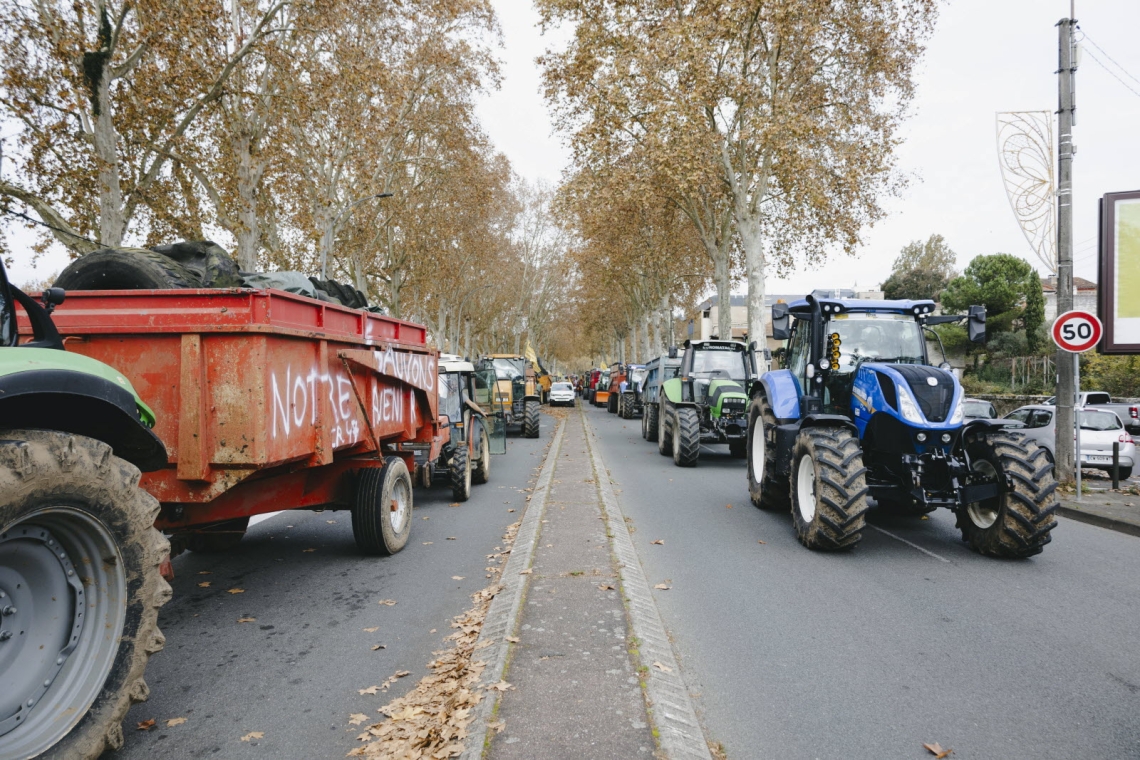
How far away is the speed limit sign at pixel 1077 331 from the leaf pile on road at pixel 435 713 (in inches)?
370

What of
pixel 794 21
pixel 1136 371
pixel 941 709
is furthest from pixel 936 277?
pixel 941 709

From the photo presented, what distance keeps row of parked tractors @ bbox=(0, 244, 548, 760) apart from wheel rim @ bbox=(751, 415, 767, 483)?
4366 mm

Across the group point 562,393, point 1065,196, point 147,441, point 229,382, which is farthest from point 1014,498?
point 562,393

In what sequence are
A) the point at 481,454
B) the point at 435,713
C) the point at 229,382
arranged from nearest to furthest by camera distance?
the point at 435,713, the point at 229,382, the point at 481,454

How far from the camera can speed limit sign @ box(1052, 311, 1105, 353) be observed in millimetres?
9859

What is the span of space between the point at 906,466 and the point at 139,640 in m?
6.26

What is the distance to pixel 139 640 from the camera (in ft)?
9.88

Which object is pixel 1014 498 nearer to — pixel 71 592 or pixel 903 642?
pixel 903 642

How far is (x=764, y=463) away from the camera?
8.86m

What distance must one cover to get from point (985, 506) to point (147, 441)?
689 centimetres

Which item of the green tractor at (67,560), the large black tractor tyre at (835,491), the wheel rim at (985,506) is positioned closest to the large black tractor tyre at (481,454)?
the large black tractor tyre at (835,491)

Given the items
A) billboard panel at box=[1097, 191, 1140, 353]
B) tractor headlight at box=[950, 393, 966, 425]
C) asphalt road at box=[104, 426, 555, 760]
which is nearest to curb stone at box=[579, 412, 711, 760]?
asphalt road at box=[104, 426, 555, 760]

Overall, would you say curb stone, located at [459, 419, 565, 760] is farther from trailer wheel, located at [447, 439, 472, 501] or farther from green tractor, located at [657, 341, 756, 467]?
green tractor, located at [657, 341, 756, 467]

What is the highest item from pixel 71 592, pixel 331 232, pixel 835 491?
pixel 331 232
